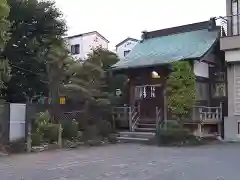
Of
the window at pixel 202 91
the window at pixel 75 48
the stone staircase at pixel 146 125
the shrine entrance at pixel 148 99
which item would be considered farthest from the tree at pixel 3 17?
the window at pixel 75 48

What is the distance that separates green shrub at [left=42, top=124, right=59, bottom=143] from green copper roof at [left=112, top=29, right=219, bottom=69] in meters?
6.52

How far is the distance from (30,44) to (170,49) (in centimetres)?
774

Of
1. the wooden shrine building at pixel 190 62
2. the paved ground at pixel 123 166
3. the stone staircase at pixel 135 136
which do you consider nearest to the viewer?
the paved ground at pixel 123 166

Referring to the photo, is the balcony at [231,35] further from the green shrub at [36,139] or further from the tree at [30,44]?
the green shrub at [36,139]

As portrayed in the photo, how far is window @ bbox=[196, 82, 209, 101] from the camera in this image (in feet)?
58.7

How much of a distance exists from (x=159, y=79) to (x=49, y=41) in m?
6.84

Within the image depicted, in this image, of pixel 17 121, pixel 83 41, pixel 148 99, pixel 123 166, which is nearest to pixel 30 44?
pixel 148 99

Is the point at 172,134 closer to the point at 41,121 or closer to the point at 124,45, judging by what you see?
the point at 41,121

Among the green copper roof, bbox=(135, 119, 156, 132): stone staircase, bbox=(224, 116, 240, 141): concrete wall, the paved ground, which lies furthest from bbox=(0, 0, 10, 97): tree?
bbox=(224, 116, 240, 141): concrete wall

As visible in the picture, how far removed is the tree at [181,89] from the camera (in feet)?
53.0

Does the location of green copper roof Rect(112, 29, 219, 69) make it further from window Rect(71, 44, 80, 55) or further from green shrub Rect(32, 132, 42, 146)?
Answer: window Rect(71, 44, 80, 55)

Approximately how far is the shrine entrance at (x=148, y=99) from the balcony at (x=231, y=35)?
378 cm

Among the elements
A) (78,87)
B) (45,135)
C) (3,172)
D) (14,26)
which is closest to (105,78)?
(78,87)

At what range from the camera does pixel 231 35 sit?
17.1 m
